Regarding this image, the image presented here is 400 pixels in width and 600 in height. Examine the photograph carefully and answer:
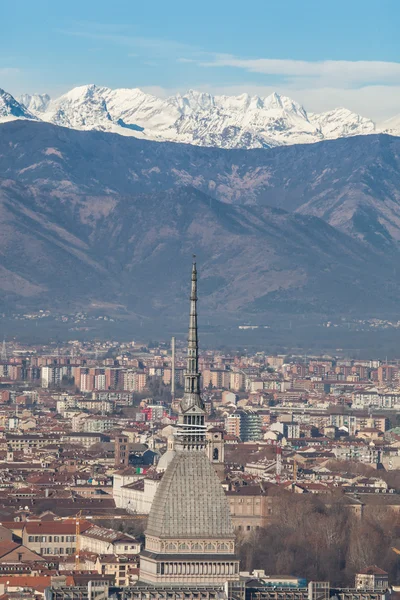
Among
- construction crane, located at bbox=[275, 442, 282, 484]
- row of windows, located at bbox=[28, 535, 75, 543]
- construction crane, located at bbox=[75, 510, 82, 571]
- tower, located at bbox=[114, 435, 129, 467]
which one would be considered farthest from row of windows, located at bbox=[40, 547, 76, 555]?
tower, located at bbox=[114, 435, 129, 467]

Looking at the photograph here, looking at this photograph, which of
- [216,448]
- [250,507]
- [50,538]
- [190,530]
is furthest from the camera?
[216,448]

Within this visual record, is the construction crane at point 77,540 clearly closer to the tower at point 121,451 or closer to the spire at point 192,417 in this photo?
the spire at point 192,417

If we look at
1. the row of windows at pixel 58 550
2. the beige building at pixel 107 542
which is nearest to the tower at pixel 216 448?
the beige building at pixel 107 542

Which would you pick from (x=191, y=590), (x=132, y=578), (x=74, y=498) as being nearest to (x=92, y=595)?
(x=191, y=590)

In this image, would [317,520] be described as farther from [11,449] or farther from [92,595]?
[11,449]

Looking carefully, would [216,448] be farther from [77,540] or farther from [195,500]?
[195,500]

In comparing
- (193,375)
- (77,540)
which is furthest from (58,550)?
(193,375)

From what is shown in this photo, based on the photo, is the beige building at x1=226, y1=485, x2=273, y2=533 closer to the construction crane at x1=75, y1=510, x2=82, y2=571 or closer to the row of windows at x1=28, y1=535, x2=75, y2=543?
the construction crane at x1=75, y1=510, x2=82, y2=571

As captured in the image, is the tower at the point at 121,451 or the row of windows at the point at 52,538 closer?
the row of windows at the point at 52,538
